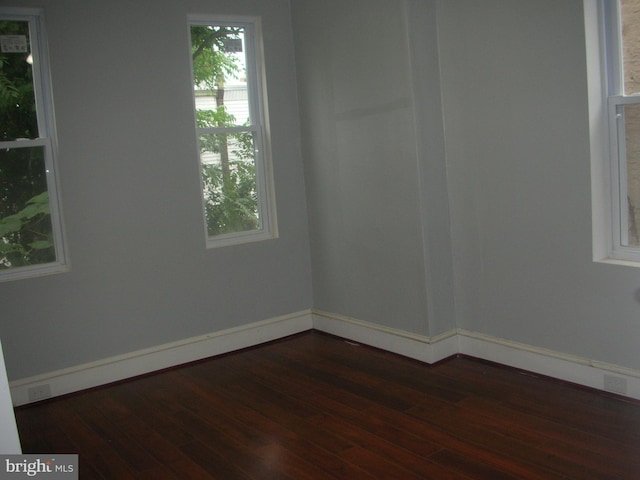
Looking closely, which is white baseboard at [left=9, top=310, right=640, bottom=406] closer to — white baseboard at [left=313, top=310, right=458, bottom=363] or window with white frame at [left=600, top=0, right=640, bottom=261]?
white baseboard at [left=313, top=310, right=458, bottom=363]

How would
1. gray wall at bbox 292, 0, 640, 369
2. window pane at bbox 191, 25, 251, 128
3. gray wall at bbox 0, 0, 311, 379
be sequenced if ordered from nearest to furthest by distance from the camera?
gray wall at bbox 292, 0, 640, 369 → gray wall at bbox 0, 0, 311, 379 → window pane at bbox 191, 25, 251, 128

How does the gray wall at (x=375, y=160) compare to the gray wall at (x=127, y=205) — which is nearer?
the gray wall at (x=127, y=205)

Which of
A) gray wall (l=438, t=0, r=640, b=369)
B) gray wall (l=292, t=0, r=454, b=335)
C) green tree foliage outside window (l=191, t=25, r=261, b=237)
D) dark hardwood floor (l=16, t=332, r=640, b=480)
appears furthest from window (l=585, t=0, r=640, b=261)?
green tree foliage outside window (l=191, t=25, r=261, b=237)

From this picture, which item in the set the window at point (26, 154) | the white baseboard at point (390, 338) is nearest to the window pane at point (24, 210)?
the window at point (26, 154)

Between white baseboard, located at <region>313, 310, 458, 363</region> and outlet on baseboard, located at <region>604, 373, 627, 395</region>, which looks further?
white baseboard, located at <region>313, 310, 458, 363</region>

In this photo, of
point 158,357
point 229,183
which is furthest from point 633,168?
point 158,357

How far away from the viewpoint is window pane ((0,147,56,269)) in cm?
408

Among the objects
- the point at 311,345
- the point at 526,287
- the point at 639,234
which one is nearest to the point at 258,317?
the point at 311,345

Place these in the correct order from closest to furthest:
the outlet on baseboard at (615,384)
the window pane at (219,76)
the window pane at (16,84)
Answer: the outlet on baseboard at (615,384) → the window pane at (16,84) → the window pane at (219,76)

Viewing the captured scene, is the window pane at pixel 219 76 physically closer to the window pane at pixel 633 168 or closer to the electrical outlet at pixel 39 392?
the electrical outlet at pixel 39 392

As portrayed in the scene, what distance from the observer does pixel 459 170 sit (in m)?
4.30

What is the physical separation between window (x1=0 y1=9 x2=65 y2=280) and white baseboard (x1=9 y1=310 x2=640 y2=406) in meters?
0.74

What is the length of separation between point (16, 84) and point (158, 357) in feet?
6.62

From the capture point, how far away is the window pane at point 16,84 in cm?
405
